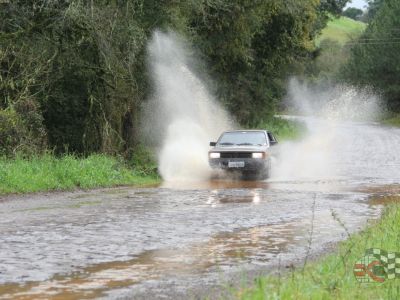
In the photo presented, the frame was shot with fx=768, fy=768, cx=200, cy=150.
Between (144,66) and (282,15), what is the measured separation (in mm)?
11731

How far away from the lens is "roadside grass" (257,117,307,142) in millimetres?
44656

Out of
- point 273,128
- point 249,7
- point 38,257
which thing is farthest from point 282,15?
point 38,257

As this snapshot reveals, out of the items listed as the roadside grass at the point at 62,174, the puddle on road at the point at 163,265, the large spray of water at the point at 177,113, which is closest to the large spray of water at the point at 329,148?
the large spray of water at the point at 177,113

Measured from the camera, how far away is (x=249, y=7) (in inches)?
1165

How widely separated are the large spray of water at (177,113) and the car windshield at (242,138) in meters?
1.14

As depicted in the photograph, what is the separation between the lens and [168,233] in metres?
12.4

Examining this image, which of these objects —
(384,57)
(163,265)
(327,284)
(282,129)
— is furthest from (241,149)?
(384,57)

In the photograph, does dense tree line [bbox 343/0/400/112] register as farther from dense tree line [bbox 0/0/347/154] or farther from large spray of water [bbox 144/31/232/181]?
dense tree line [bbox 0/0/347/154]

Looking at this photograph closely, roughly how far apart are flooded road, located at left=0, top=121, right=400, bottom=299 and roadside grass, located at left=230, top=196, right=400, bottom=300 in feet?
1.47

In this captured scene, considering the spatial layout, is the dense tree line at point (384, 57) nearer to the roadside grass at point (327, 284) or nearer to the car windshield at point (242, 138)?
the car windshield at point (242, 138)

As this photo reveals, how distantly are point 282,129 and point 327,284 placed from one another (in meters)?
39.4

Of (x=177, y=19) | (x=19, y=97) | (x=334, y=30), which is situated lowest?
(x=19, y=97)

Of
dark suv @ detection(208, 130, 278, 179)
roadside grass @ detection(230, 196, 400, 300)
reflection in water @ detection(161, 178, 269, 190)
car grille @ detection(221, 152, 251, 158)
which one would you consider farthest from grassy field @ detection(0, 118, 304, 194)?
roadside grass @ detection(230, 196, 400, 300)

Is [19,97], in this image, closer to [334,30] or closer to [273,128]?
[273,128]
